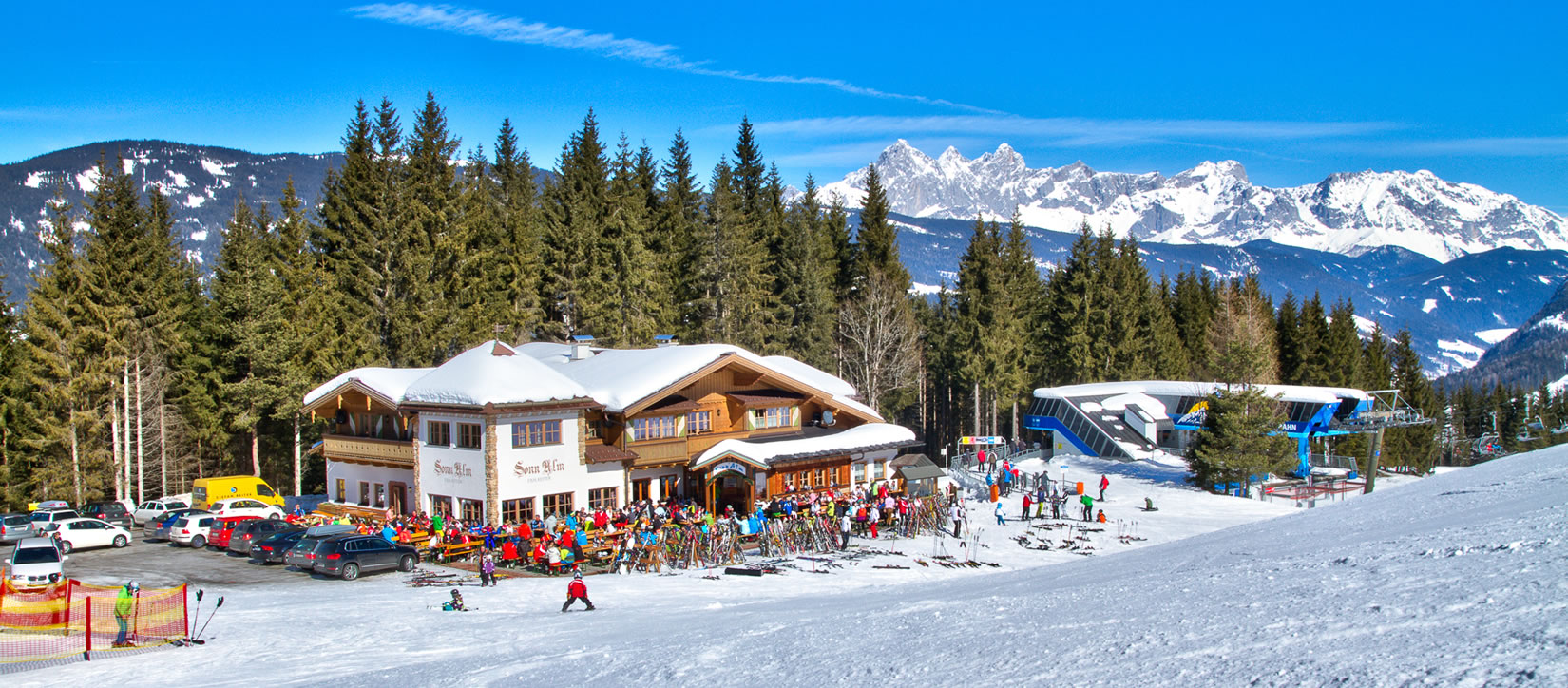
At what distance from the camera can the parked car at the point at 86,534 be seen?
30.7 meters

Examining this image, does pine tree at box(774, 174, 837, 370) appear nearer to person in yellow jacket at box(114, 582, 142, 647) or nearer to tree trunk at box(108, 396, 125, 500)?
tree trunk at box(108, 396, 125, 500)

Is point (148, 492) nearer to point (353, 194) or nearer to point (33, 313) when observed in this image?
point (33, 313)

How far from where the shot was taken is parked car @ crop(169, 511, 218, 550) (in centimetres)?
3194

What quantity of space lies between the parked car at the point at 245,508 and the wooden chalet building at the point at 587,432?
3.86 m

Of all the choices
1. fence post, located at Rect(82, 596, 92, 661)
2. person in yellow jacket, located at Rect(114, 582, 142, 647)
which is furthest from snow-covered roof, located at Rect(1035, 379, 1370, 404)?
fence post, located at Rect(82, 596, 92, 661)

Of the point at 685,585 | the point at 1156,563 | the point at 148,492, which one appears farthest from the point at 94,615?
the point at 148,492

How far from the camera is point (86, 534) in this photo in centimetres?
3120

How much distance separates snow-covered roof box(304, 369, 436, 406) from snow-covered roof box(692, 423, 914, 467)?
37.2 ft

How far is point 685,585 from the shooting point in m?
24.5

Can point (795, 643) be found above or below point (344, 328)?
below

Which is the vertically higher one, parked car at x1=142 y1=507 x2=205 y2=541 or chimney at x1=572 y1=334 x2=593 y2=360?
chimney at x1=572 y1=334 x2=593 y2=360

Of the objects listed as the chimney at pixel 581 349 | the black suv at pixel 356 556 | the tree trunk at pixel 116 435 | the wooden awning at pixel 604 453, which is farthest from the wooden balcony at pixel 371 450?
the tree trunk at pixel 116 435

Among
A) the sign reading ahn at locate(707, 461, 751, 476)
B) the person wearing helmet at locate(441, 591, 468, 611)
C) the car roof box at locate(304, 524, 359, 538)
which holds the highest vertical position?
the sign reading ahn at locate(707, 461, 751, 476)

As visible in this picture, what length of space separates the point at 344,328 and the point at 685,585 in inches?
1146
